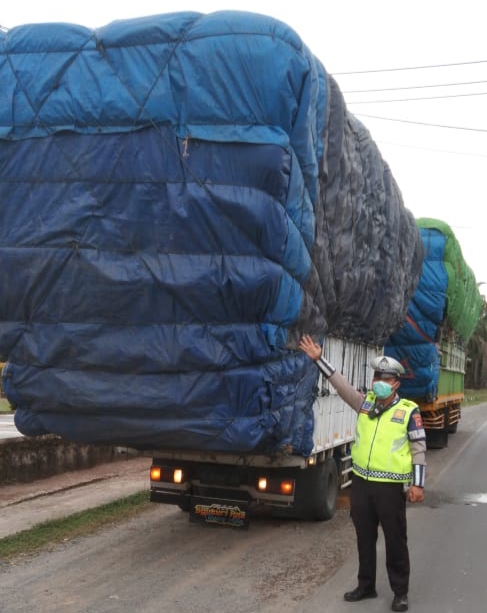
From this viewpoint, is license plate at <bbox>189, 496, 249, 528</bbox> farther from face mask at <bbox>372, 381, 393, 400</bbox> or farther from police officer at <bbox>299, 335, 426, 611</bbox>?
face mask at <bbox>372, 381, 393, 400</bbox>

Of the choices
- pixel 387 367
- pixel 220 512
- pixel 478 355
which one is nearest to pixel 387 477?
pixel 387 367

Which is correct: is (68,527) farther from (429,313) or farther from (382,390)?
(429,313)

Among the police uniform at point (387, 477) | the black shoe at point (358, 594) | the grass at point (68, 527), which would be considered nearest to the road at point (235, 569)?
the black shoe at point (358, 594)

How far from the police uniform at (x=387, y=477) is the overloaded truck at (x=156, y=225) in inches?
37.6

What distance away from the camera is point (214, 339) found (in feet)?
20.9

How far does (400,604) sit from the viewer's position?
5770 mm

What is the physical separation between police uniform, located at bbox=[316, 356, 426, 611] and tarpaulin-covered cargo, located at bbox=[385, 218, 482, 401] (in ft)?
31.1

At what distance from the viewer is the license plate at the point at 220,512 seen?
25.4ft

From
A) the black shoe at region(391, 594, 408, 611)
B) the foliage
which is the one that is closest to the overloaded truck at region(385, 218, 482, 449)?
the black shoe at region(391, 594, 408, 611)

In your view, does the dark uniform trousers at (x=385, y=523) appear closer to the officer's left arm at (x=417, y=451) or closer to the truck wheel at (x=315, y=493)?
the officer's left arm at (x=417, y=451)

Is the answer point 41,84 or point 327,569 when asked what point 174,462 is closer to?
point 327,569

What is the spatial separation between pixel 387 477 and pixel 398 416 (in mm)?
460

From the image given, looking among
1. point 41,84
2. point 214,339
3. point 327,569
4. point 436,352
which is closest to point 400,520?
point 327,569

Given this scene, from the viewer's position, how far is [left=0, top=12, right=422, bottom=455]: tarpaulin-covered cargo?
6.26 metres
